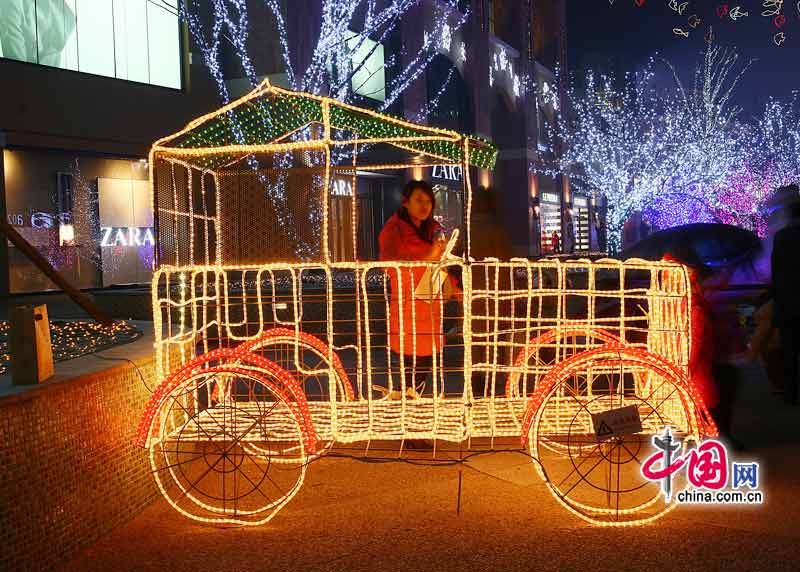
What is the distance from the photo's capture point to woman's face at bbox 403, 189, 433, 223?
5.63 m

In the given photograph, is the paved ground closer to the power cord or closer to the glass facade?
the power cord

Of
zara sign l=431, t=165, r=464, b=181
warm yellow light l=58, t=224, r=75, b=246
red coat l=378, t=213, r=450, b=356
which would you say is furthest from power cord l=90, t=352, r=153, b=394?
zara sign l=431, t=165, r=464, b=181

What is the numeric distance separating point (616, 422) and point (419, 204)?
2.29m

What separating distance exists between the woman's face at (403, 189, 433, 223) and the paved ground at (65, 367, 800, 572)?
6.07 ft

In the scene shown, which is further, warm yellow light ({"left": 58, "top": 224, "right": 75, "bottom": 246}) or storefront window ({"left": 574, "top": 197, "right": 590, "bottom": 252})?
storefront window ({"left": 574, "top": 197, "right": 590, "bottom": 252})

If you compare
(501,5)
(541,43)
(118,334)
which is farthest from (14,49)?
(541,43)

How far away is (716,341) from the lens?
522 cm

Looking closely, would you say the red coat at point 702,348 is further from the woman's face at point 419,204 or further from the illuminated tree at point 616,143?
the illuminated tree at point 616,143

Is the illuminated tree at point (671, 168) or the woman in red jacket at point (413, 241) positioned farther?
the illuminated tree at point (671, 168)

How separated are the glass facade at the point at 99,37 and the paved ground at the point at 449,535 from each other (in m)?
17.6

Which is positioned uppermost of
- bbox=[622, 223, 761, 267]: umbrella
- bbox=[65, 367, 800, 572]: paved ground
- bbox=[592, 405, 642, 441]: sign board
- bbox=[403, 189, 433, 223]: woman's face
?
bbox=[403, 189, 433, 223]: woman's face

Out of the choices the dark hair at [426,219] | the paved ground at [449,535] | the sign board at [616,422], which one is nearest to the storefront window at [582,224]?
the dark hair at [426,219]

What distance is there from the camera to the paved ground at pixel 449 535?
3.73m

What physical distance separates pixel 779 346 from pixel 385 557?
508 centimetres
